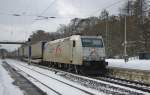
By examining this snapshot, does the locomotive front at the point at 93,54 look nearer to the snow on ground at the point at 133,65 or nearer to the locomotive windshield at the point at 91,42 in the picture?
the locomotive windshield at the point at 91,42

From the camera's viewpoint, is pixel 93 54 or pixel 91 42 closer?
pixel 93 54

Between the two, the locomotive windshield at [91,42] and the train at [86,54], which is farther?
the locomotive windshield at [91,42]

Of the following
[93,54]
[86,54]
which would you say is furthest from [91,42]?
[86,54]

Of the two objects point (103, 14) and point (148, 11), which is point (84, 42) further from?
point (103, 14)

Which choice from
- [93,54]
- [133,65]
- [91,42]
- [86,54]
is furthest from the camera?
[133,65]

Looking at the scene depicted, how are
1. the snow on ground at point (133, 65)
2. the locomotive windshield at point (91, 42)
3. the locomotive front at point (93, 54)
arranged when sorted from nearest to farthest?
1. the locomotive front at point (93, 54)
2. the locomotive windshield at point (91, 42)
3. the snow on ground at point (133, 65)

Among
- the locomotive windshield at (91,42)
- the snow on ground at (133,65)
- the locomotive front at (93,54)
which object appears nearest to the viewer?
the locomotive front at (93,54)

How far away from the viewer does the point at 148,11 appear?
83.2m

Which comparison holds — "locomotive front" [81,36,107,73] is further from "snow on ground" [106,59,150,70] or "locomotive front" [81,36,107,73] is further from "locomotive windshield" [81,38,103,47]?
"snow on ground" [106,59,150,70]

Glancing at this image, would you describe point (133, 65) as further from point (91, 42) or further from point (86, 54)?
point (86, 54)

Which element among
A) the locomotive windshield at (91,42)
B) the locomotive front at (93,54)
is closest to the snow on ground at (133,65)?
the locomotive front at (93,54)

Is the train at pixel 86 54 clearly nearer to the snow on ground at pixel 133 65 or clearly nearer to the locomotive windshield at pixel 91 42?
the locomotive windshield at pixel 91 42

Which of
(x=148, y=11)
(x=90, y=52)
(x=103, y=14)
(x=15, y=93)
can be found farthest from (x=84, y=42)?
(x=103, y=14)

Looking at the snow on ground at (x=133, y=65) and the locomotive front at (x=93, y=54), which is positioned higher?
the locomotive front at (x=93, y=54)
